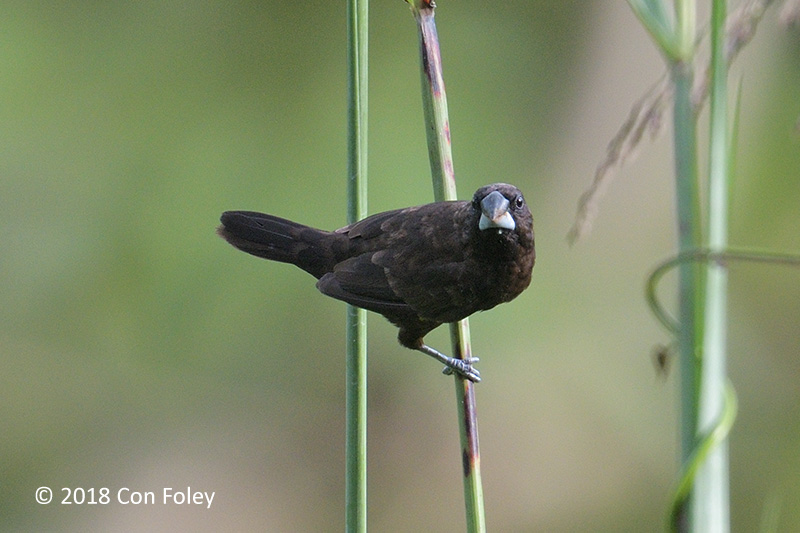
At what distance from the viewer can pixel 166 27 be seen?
3.38m

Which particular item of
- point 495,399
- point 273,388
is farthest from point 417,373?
point 273,388

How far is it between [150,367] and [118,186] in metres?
0.77

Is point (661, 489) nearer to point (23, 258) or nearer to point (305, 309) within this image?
point (305, 309)

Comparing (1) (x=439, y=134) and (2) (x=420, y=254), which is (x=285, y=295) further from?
(1) (x=439, y=134)

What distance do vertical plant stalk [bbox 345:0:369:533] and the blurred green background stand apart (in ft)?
5.80

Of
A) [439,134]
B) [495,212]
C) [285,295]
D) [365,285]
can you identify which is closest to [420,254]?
[365,285]

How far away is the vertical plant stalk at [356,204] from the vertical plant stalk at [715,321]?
2.34ft

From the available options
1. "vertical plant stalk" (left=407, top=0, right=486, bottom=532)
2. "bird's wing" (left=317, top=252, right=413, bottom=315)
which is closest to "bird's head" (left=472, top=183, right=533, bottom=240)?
"vertical plant stalk" (left=407, top=0, right=486, bottom=532)

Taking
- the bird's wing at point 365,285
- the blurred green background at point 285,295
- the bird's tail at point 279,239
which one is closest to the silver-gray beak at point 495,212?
the bird's wing at point 365,285

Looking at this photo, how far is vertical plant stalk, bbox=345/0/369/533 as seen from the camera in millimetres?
1266

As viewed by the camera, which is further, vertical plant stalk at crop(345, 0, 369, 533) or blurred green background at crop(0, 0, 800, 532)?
blurred green background at crop(0, 0, 800, 532)

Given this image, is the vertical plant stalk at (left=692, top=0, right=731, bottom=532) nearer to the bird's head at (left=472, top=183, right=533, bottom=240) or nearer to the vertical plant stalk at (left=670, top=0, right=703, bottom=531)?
the vertical plant stalk at (left=670, top=0, right=703, bottom=531)

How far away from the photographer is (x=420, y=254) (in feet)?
6.65

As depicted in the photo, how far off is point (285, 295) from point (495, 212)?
5.67 feet
